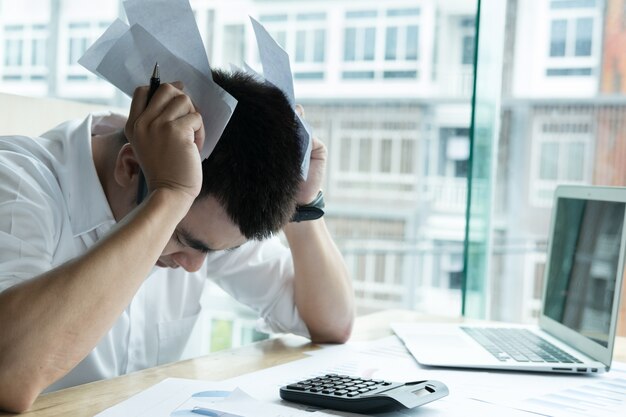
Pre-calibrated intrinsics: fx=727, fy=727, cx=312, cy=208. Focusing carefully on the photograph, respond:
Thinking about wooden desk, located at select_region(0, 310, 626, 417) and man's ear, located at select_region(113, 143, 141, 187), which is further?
man's ear, located at select_region(113, 143, 141, 187)

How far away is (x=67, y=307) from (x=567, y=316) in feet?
2.84

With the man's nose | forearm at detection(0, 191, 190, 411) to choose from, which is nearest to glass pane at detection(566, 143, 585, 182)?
the man's nose

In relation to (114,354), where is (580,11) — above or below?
above

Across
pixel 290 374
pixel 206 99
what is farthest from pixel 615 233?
pixel 206 99

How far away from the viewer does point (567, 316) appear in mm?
1281

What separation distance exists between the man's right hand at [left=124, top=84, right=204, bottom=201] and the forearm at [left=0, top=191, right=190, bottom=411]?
65mm

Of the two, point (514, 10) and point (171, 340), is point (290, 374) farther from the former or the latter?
point (514, 10)

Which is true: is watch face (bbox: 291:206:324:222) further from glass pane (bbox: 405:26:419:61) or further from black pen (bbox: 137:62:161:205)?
glass pane (bbox: 405:26:419:61)

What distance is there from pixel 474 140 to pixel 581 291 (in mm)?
575

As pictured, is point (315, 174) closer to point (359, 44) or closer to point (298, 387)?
point (298, 387)

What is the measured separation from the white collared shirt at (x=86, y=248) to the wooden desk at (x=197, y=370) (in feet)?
0.44

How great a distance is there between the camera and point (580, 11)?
1722 mm

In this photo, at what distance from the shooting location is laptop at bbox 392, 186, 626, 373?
112cm

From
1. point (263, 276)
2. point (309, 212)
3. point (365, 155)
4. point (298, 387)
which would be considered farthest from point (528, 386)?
point (365, 155)
